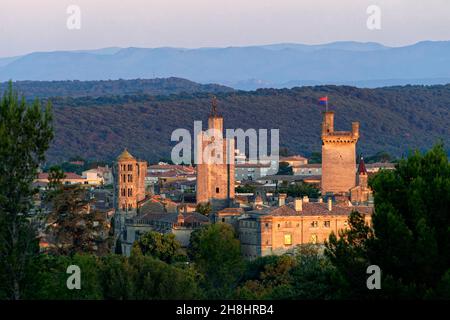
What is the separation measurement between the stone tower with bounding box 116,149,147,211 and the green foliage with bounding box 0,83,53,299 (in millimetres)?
59716

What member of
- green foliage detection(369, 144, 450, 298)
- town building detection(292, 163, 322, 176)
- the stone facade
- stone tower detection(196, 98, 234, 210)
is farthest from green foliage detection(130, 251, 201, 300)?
town building detection(292, 163, 322, 176)

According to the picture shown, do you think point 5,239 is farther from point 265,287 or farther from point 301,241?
point 301,241

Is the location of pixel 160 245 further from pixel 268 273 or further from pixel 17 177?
pixel 17 177

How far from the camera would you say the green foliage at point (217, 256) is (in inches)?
2665

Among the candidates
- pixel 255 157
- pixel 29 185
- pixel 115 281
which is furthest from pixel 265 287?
pixel 255 157

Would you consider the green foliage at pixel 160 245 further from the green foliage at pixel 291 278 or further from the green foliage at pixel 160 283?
the green foliage at pixel 160 283

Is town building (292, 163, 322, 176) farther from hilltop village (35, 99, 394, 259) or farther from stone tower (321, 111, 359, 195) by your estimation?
stone tower (321, 111, 359, 195)

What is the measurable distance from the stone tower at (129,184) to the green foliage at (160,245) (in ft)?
57.6

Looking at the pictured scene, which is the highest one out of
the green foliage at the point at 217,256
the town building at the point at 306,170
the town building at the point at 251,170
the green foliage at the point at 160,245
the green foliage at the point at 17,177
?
the green foliage at the point at 17,177

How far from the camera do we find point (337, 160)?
11512 cm

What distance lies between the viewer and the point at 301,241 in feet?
273

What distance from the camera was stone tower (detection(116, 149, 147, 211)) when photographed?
9925 centimetres

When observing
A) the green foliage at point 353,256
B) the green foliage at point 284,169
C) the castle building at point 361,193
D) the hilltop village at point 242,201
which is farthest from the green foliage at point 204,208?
the green foliage at point 284,169

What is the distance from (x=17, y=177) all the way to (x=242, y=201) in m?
62.1
